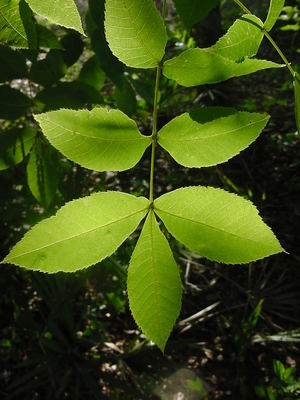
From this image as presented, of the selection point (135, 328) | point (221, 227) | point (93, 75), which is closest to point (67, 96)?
point (93, 75)

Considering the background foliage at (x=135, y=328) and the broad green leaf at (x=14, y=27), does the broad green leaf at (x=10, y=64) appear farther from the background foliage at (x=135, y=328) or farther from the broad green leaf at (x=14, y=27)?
the broad green leaf at (x=14, y=27)

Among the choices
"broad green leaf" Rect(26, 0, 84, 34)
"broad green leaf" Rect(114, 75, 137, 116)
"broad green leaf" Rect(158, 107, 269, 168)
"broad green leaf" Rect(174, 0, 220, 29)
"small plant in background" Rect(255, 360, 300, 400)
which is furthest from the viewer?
"small plant in background" Rect(255, 360, 300, 400)

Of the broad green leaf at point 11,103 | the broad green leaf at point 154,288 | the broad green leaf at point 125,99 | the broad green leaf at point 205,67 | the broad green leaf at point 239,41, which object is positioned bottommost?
the broad green leaf at point 154,288

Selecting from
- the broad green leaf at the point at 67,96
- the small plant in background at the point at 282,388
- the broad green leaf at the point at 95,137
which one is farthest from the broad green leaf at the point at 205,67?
the small plant in background at the point at 282,388

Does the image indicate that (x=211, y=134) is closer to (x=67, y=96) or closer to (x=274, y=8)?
(x=274, y=8)

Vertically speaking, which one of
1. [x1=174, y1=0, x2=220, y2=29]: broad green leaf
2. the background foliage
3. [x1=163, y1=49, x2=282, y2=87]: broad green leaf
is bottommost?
the background foliage

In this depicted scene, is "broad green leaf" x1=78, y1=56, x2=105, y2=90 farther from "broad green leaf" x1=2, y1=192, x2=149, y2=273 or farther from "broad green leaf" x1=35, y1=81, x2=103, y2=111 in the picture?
"broad green leaf" x1=2, y1=192, x2=149, y2=273

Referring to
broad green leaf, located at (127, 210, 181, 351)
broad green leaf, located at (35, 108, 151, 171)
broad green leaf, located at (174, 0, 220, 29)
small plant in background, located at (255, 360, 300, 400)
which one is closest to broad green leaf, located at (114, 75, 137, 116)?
broad green leaf, located at (174, 0, 220, 29)
